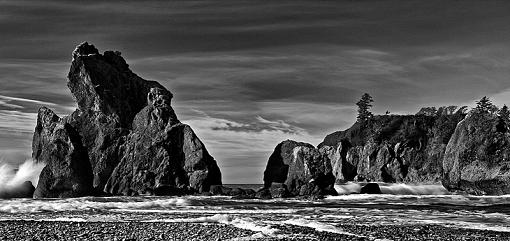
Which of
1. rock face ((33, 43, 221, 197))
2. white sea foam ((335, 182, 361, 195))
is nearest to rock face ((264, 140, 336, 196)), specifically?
white sea foam ((335, 182, 361, 195))

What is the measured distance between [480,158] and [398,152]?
5289cm

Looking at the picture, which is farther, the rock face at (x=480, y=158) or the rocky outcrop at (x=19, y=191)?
the rock face at (x=480, y=158)

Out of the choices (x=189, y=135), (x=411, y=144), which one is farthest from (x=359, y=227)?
(x=411, y=144)

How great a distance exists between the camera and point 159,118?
11119 cm

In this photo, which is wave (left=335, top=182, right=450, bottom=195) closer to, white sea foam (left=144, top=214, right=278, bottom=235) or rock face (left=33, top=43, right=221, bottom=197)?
rock face (left=33, top=43, right=221, bottom=197)

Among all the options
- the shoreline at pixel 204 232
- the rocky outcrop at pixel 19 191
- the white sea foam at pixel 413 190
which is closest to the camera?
the shoreline at pixel 204 232

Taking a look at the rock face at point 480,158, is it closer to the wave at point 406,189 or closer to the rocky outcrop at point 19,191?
the wave at point 406,189

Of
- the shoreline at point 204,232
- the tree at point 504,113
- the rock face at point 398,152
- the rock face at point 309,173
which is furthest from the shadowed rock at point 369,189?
the tree at point 504,113

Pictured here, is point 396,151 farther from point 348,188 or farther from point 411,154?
→ point 348,188

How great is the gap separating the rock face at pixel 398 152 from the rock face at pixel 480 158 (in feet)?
100

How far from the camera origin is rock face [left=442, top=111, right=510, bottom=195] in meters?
102

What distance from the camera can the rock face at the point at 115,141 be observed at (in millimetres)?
98188

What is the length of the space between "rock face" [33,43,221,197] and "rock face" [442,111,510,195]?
50.2 metres

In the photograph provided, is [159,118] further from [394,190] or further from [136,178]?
[394,190]
